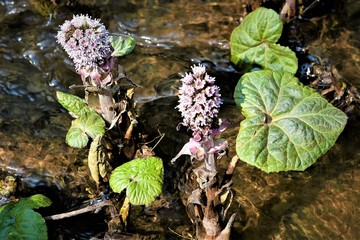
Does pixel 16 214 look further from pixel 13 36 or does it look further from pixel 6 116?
pixel 13 36

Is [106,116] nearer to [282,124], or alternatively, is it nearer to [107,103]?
[107,103]

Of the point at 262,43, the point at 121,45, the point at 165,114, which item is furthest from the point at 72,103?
the point at 262,43

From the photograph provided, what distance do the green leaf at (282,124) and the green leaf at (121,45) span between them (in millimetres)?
644

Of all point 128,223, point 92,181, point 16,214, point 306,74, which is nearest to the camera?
point 16,214

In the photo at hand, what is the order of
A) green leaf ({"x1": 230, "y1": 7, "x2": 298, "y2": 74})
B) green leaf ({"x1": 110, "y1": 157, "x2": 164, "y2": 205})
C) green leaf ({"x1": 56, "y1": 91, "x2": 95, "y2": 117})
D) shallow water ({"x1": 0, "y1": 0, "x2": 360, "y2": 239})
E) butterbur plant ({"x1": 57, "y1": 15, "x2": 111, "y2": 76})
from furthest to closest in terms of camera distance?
green leaf ({"x1": 230, "y1": 7, "x2": 298, "y2": 74}) < shallow water ({"x1": 0, "y1": 0, "x2": 360, "y2": 239}) < green leaf ({"x1": 56, "y1": 91, "x2": 95, "y2": 117}) < green leaf ({"x1": 110, "y1": 157, "x2": 164, "y2": 205}) < butterbur plant ({"x1": 57, "y1": 15, "x2": 111, "y2": 76})

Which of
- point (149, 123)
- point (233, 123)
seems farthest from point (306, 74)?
point (149, 123)

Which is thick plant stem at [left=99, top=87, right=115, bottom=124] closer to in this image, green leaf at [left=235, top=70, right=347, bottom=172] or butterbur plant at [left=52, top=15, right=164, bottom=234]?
butterbur plant at [left=52, top=15, right=164, bottom=234]

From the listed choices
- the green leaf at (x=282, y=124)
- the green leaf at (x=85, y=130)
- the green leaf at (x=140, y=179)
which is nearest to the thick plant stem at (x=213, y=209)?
the green leaf at (x=282, y=124)

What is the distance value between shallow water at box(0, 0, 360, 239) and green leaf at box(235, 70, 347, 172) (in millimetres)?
627

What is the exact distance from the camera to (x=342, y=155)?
10.8 feet

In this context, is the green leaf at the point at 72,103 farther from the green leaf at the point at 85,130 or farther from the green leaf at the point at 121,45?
the green leaf at the point at 121,45

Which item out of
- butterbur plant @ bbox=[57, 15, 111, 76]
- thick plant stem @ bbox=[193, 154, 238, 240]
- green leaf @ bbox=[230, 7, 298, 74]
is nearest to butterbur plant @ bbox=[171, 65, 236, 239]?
thick plant stem @ bbox=[193, 154, 238, 240]

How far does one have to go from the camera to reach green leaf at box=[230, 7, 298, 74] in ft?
11.7

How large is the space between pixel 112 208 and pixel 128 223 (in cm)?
14
